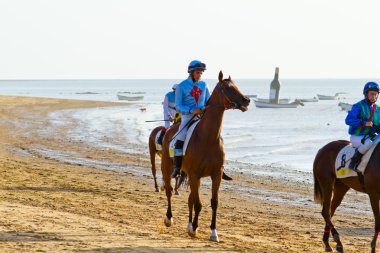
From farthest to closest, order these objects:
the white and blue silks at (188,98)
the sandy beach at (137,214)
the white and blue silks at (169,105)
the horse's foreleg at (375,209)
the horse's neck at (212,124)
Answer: the white and blue silks at (169,105) < the white and blue silks at (188,98) < the horse's neck at (212,124) < the horse's foreleg at (375,209) < the sandy beach at (137,214)

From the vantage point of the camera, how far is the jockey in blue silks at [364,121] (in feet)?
36.1

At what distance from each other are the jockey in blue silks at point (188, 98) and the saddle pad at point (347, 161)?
263 centimetres

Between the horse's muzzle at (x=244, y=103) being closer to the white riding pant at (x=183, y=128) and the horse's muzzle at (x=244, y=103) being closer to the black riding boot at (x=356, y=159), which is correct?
the white riding pant at (x=183, y=128)

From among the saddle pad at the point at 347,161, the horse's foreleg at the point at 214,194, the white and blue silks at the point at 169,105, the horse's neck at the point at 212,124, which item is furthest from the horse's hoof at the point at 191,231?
the white and blue silks at the point at 169,105

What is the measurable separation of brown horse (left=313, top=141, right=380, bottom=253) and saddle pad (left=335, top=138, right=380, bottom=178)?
3.1 inches

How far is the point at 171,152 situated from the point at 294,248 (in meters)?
2.94

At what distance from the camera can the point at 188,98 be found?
486 inches

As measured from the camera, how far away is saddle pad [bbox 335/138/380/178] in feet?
36.0

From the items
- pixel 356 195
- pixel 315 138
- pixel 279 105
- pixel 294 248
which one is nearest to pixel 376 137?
pixel 294 248

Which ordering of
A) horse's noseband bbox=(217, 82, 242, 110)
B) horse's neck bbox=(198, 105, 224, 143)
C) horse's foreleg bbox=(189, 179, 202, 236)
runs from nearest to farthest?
horse's noseband bbox=(217, 82, 242, 110) < horse's neck bbox=(198, 105, 224, 143) < horse's foreleg bbox=(189, 179, 202, 236)

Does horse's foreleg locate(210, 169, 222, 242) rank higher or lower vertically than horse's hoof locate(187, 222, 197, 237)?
higher

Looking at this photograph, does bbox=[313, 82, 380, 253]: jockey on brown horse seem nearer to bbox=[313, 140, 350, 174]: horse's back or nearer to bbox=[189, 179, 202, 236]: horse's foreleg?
bbox=[313, 140, 350, 174]: horse's back
